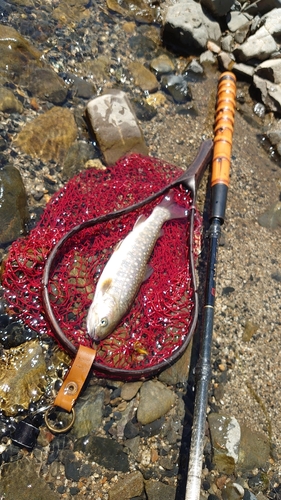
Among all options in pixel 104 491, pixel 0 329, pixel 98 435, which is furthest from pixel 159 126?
pixel 104 491

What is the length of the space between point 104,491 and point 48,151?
373 cm

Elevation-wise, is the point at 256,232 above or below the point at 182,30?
below

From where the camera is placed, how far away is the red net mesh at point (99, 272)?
4148 millimetres

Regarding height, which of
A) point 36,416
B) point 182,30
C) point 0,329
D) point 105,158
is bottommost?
point 36,416

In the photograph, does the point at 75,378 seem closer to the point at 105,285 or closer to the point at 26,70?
the point at 105,285

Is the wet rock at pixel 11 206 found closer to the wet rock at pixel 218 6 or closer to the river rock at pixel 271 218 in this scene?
the river rock at pixel 271 218

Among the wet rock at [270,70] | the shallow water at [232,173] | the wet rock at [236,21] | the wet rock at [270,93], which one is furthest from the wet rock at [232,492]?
the wet rock at [236,21]

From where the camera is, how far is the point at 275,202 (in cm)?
622

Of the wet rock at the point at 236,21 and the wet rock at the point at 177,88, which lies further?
the wet rock at the point at 236,21

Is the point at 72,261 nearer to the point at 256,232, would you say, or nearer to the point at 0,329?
the point at 0,329

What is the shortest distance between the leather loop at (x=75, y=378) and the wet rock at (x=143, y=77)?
443 centimetres

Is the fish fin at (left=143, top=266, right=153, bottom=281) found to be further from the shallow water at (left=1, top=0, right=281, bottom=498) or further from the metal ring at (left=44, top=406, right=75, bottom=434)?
the metal ring at (left=44, top=406, right=75, bottom=434)

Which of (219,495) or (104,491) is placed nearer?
(104,491)

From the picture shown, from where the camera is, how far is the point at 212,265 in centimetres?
470
